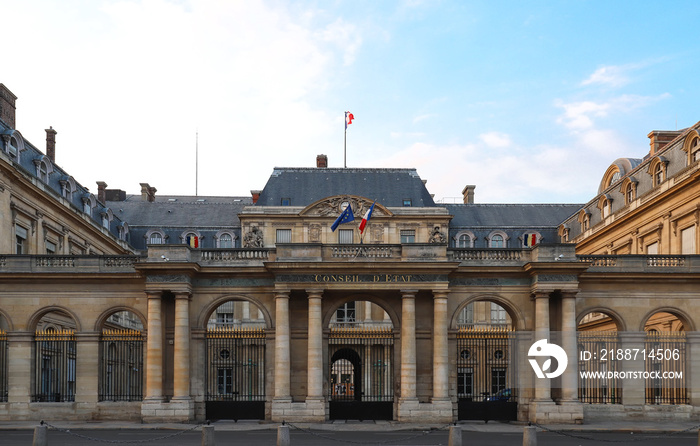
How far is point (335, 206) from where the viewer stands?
5434cm

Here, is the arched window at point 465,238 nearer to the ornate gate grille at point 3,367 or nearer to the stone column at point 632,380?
the stone column at point 632,380

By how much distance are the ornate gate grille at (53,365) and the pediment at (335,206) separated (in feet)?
58.3

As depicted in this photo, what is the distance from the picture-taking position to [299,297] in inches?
1276

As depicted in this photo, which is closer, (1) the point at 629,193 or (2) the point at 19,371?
(2) the point at 19,371

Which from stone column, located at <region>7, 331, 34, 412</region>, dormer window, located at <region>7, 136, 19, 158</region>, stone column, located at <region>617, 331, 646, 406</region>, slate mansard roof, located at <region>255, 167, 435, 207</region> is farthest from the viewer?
slate mansard roof, located at <region>255, 167, 435, 207</region>

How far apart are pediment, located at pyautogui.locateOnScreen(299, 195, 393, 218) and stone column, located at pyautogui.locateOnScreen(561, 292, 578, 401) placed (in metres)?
23.9

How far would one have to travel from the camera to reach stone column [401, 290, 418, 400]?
102 ft

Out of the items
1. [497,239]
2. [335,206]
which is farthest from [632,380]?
[497,239]

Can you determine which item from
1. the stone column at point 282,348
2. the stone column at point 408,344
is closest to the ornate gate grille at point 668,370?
the stone column at point 408,344

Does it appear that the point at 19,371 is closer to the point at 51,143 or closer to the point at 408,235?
the point at 51,143

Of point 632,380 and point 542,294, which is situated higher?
point 542,294

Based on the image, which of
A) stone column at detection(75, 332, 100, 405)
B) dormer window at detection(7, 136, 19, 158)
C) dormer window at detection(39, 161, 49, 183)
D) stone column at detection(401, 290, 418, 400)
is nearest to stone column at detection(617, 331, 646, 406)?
stone column at detection(401, 290, 418, 400)

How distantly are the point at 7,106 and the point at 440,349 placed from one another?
28510mm

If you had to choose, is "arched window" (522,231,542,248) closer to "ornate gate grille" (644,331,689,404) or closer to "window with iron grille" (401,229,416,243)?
"window with iron grille" (401,229,416,243)
